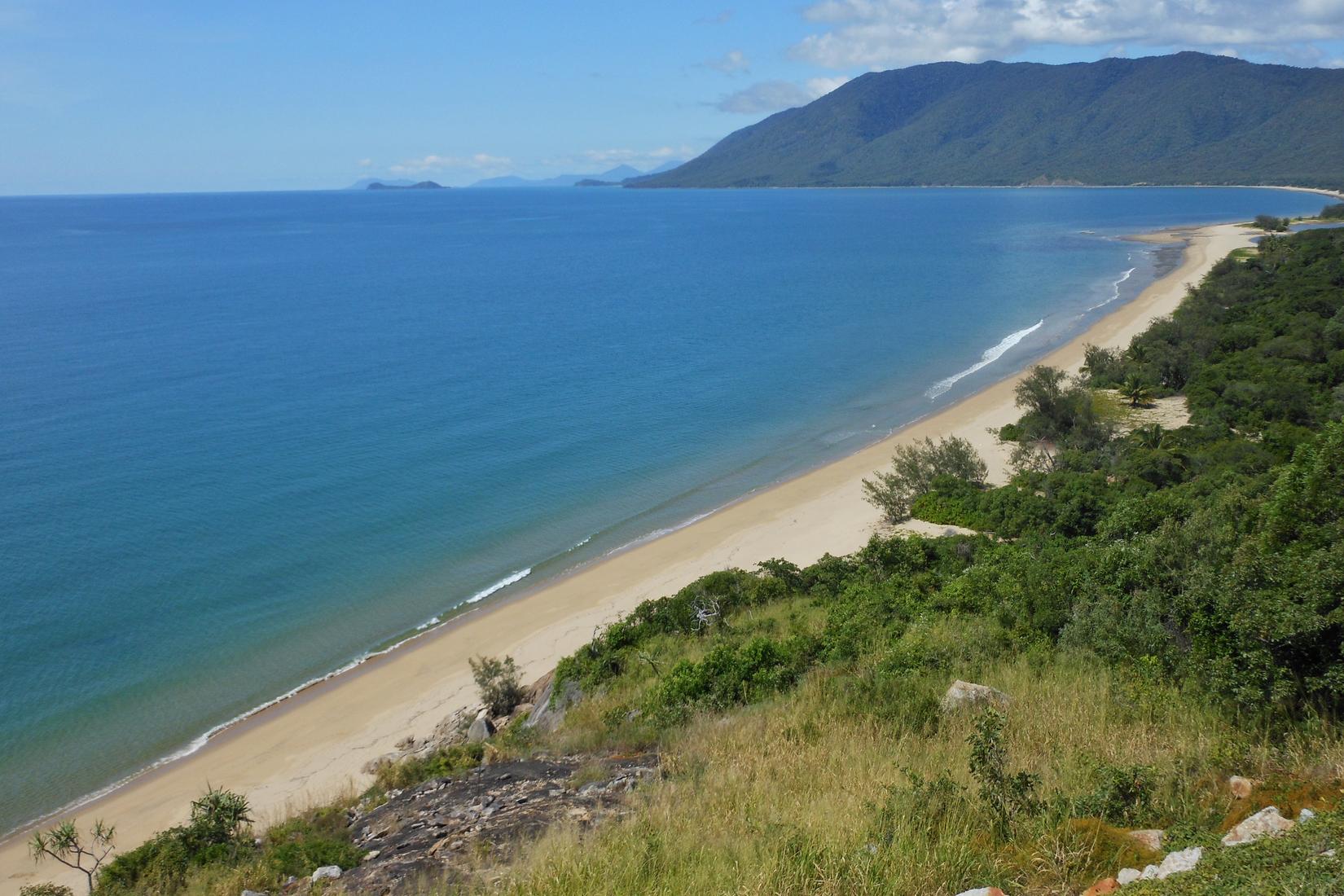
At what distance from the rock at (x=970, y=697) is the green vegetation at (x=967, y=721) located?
164mm

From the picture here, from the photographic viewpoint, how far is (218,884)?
7934 mm

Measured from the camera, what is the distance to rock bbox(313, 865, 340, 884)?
7531 millimetres

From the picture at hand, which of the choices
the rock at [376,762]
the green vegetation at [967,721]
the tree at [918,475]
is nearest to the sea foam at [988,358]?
the tree at [918,475]

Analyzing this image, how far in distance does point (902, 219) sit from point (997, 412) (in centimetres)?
12216

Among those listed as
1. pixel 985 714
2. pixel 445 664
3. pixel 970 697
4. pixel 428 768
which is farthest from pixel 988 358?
pixel 985 714

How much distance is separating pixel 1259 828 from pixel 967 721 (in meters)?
3.22

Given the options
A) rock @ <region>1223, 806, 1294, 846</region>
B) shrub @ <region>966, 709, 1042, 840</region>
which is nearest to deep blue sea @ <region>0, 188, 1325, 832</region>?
shrub @ <region>966, 709, 1042, 840</region>

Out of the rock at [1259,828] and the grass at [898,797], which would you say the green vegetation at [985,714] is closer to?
the grass at [898,797]

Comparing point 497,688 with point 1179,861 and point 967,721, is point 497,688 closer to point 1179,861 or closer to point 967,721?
point 967,721

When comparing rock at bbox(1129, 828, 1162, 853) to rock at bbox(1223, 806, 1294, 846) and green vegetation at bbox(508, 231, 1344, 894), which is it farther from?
rock at bbox(1223, 806, 1294, 846)

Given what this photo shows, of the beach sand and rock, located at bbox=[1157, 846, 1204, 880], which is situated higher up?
rock, located at bbox=[1157, 846, 1204, 880]

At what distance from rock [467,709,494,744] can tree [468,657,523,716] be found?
0.76 meters

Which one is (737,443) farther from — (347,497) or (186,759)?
(186,759)

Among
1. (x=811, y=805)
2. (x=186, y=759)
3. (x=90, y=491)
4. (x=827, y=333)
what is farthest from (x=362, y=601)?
(x=827, y=333)
